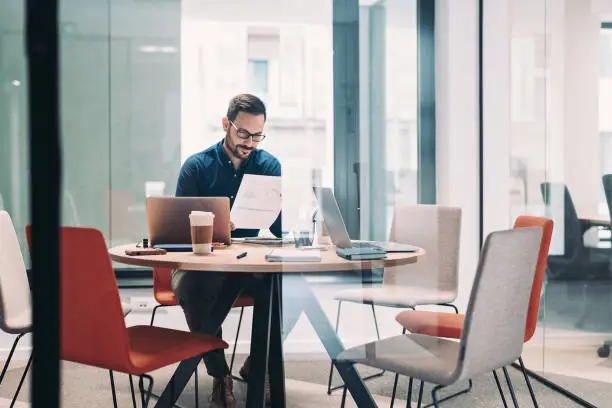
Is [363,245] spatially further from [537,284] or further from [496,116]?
[496,116]

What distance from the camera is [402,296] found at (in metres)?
3.12

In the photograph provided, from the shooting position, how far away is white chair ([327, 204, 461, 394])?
3135mm

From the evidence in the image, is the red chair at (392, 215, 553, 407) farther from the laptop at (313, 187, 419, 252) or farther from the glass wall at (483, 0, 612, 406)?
the glass wall at (483, 0, 612, 406)

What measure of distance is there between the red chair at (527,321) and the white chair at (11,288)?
1.51 m

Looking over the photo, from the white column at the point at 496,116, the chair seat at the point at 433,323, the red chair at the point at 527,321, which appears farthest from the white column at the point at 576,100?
the chair seat at the point at 433,323

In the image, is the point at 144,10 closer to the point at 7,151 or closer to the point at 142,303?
the point at 7,151

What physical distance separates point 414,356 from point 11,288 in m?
1.61

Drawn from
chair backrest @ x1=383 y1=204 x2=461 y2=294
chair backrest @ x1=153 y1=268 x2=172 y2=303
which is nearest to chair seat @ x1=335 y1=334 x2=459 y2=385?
chair backrest @ x1=383 y1=204 x2=461 y2=294

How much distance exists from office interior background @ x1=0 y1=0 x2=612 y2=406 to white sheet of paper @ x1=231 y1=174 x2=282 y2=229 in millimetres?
591

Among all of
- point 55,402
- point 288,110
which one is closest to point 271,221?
point 288,110

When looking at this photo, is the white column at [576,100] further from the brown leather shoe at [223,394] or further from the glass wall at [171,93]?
the brown leather shoe at [223,394]

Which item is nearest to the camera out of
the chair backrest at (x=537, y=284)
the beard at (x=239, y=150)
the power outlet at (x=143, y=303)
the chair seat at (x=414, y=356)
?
the chair seat at (x=414, y=356)

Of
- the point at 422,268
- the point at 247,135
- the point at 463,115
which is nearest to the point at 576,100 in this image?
the point at 463,115

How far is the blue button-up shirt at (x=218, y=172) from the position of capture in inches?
127
